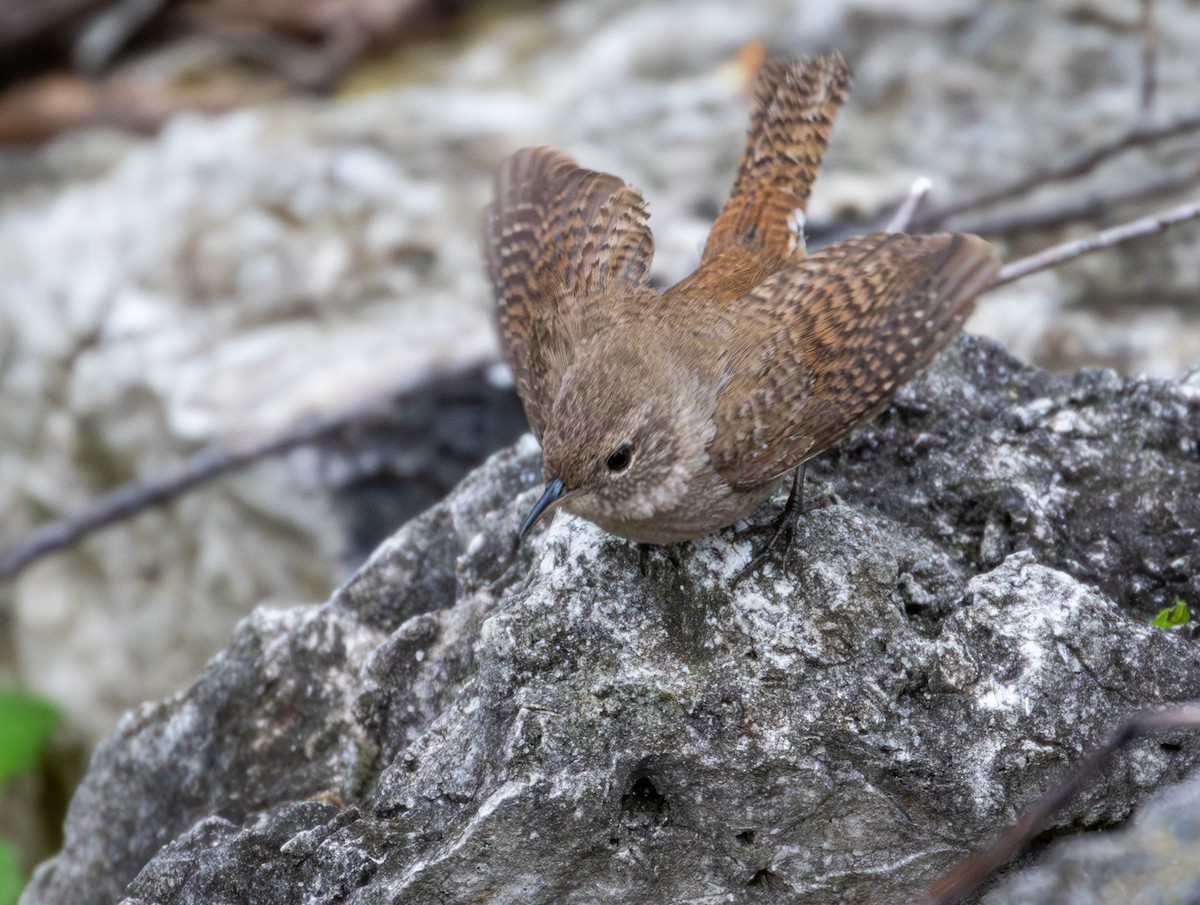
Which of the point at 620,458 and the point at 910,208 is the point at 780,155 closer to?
the point at 910,208

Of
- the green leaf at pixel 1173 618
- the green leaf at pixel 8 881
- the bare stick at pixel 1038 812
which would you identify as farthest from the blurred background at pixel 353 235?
the bare stick at pixel 1038 812

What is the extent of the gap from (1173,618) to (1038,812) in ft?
3.32

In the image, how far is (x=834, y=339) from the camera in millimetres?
3119

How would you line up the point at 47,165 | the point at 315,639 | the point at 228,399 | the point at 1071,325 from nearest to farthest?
the point at 315,639, the point at 1071,325, the point at 228,399, the point at 47,165

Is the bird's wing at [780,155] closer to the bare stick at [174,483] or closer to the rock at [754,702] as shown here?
the rock at [754,702]

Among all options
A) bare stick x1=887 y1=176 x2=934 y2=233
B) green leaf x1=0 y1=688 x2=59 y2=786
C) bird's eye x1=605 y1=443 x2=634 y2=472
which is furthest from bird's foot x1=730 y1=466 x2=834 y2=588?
green leaf x1=0 y1=688 x2=59 y2=786

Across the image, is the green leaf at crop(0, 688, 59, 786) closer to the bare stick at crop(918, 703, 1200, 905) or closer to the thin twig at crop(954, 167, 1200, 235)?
the bare stick at crop(918, 703, 1200, 905)

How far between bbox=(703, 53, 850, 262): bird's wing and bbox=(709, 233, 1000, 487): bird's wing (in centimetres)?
34

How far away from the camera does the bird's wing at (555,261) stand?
340 centimetres

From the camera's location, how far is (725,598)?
2.82m

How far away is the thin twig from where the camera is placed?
5.40m

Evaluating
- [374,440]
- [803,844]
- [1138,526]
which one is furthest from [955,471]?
[374,440]

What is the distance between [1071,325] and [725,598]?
2.91 meters

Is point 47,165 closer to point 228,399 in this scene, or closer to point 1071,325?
point 228,399
